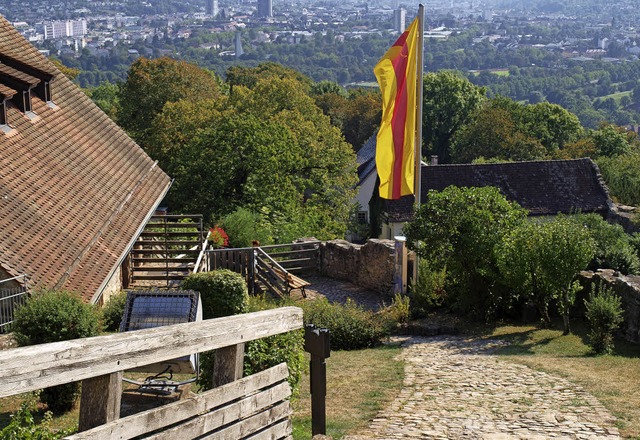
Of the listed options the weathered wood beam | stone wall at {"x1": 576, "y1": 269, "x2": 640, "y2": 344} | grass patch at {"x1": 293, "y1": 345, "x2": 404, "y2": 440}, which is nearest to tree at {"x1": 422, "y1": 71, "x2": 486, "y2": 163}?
stone wall at {"x1": 576, "y1": 269, "x2": 640, "y2": 344}

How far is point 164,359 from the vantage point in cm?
548

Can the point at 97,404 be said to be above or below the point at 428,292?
above

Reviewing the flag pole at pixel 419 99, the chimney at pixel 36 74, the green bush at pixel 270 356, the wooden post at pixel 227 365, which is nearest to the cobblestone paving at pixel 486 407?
the green bush at pixel 270 356

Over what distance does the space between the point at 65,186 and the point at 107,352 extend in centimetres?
1433

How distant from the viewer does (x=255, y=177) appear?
3366 centimetres

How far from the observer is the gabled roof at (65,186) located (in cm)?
1571

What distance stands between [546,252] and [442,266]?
3496 millimetres

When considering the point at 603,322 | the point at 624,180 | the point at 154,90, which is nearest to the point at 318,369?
the point at 603,322

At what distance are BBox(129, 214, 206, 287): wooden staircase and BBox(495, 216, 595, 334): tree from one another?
775 cm

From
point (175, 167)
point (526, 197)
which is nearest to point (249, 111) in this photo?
point (175, 167)

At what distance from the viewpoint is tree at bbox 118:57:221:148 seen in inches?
2202

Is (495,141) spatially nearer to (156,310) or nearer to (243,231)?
(243,231)

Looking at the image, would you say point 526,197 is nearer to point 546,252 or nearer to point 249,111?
point 249,111

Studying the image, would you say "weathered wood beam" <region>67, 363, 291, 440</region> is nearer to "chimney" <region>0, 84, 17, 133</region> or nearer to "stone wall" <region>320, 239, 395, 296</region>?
A: "chimney" <region>0, 84, 17, 133</region>
